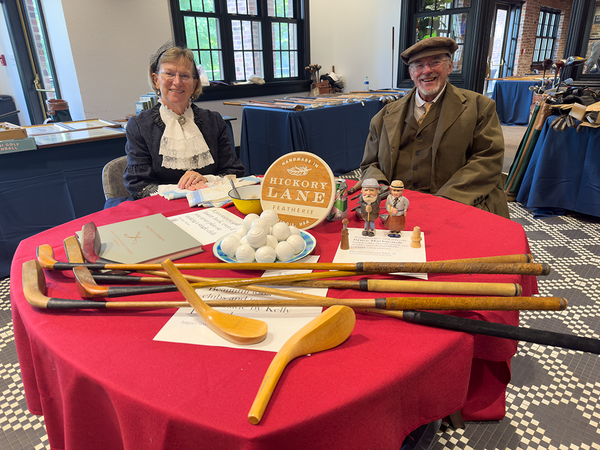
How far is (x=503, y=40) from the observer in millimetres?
9352

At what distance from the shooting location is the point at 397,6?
20.6ft

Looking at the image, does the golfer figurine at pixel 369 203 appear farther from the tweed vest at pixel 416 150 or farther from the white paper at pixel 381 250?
the tweed vest at pixel 416 150

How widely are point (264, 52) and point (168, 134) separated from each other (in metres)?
4.75

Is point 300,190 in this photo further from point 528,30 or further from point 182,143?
point 528,30

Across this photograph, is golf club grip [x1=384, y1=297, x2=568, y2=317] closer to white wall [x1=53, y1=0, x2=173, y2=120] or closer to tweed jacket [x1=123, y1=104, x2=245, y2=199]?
tweed jacket [x1=123, y1=104, x2=245, y2=199]

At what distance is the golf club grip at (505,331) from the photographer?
1.92 feet

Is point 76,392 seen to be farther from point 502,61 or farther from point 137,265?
point 502,61

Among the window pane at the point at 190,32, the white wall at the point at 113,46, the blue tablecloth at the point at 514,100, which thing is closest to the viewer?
the white wall at the point at 113,46

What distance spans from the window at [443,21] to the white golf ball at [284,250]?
21.1ft

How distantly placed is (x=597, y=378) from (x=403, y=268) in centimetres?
134

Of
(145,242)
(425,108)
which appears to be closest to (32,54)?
(425,108)

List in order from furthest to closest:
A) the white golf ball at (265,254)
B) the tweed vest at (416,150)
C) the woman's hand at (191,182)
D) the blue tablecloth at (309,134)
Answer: the blue tablecloth at (309,134)
the tweed vest at (416,150)
the woman's hand at (191,182)
the white golf ball at (265,254)

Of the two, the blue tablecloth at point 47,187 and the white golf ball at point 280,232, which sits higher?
the white golf ball at point 280,232

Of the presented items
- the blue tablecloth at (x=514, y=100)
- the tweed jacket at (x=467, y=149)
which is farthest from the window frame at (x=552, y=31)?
the tweed jacket at (x=467, y=149)
